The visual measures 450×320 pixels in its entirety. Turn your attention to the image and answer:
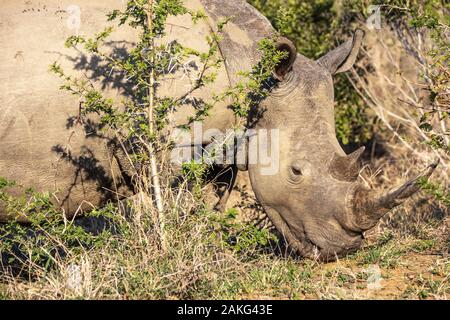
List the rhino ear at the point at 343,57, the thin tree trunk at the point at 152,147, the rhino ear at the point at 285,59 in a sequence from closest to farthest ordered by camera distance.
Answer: the thin tree trunk at the point at 152,147 → the rhino ear at the point at 285,59 → the rhino ear at the point at 343,57

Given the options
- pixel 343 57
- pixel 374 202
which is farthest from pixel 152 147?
pixel 343 57

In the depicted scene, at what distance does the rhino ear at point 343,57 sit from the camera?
6.59 m

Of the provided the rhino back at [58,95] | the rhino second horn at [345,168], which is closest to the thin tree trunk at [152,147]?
the rhino back at [58,95]

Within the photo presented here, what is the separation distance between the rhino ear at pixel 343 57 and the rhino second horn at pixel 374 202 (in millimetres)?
1160

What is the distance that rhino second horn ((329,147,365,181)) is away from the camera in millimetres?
6055

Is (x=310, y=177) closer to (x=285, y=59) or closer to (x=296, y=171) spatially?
(x=296, y=171)

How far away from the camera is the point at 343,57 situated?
→ 664 centimetres

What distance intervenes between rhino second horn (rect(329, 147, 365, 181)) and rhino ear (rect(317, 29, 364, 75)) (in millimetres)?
913

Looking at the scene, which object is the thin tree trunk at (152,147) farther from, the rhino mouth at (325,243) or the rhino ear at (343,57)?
the rhino ear at (343,57)

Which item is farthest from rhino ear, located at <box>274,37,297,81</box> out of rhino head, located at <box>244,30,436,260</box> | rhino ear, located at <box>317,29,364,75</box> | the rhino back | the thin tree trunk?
the thin tree trunk

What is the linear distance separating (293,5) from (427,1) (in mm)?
1653

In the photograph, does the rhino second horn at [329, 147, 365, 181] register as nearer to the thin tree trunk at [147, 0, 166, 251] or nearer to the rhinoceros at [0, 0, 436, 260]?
the rhinoceros at [0, 0, 436, 260]

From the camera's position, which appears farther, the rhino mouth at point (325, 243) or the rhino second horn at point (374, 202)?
the rhino mouth at point (325, 243)

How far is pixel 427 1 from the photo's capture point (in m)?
8.21
